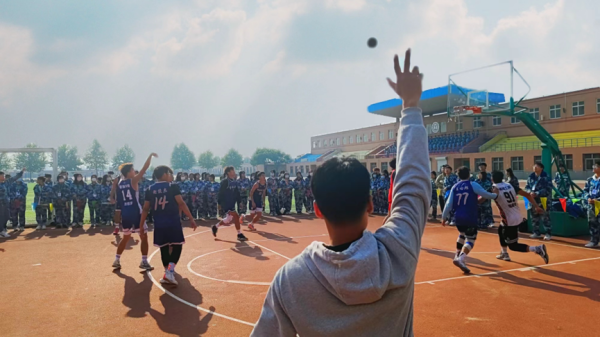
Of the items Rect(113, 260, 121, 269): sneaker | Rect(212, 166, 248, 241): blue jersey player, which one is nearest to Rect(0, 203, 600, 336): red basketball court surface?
Rect(113, 260, 121, 269): sneaker

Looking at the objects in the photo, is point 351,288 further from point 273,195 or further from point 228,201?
point 273,195

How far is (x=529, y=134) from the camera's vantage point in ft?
135

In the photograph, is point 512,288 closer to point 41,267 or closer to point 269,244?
point 269,244

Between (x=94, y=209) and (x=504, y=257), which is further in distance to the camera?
(x=94, y=209)

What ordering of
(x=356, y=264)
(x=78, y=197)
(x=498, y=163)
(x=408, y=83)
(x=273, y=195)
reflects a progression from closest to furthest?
(x=356, y=264)
(x=408, y=83)
(x=78, y=197)
(x=273, y=195)
(x=498, y=163)

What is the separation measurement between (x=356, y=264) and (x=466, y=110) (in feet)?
55.9

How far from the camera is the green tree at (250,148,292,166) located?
10288 cm

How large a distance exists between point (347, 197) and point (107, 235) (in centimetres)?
1361

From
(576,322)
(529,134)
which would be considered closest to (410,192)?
(576,322)

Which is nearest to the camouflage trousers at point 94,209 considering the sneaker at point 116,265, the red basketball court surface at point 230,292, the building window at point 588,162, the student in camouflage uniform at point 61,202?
the student in camouflage uniform at point 61,202

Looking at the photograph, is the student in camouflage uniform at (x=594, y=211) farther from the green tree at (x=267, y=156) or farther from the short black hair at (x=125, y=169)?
the green tree at (x=267, y=156)

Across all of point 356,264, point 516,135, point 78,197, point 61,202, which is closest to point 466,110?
point 78,197

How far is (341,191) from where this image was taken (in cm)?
151

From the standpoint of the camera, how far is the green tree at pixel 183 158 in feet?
379
